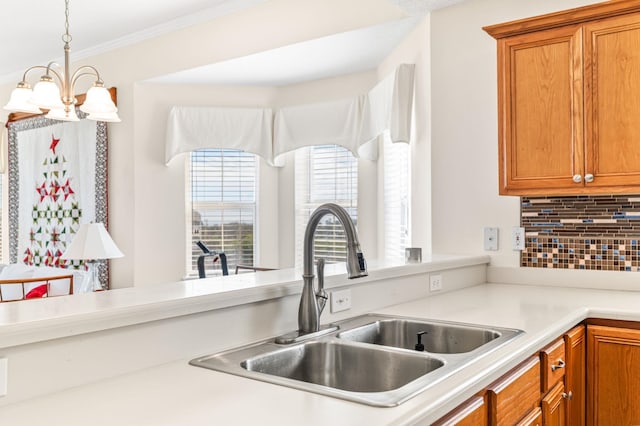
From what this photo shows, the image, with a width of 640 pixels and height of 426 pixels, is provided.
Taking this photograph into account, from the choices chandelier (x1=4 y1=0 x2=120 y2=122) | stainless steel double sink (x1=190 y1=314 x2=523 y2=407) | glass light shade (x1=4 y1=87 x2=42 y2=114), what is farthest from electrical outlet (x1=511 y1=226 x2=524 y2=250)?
glass light shade (x1=4 y1=87 x2=42 y2=114)

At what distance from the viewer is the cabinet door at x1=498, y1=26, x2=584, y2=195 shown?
8.30 ft

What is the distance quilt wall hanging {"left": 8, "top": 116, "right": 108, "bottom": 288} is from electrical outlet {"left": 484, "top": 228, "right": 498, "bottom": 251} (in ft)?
10.9

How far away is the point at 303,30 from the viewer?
3.66m

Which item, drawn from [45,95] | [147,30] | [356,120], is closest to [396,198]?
[356,120]

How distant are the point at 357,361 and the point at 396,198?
2475mm

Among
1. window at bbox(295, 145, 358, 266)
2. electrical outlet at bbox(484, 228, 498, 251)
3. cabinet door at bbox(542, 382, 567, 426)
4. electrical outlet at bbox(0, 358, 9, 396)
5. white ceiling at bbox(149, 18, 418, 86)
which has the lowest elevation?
cabinet door at bbox(542, 382, 567, 426)

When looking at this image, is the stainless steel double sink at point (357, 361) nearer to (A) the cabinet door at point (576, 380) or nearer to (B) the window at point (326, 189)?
(A) the cabinet door at point (576, 380)

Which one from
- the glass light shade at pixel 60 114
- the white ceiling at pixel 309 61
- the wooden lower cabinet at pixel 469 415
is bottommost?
the wooden lower cabinet at pixel 469 415

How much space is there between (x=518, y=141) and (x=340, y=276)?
1241mm

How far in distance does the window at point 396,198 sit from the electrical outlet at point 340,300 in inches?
67.2

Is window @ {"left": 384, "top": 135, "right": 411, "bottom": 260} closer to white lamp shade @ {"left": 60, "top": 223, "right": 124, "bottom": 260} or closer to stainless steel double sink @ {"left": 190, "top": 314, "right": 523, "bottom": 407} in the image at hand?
stainless steel double sink @ {"left": 190, "top": 314, "right": 523, "bottom": 407}

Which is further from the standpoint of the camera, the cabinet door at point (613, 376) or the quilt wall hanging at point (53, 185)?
the quilt wall hanging at point (53, 185)

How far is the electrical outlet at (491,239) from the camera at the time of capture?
3.03m

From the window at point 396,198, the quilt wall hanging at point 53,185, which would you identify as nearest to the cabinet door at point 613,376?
the window at point 396,198
